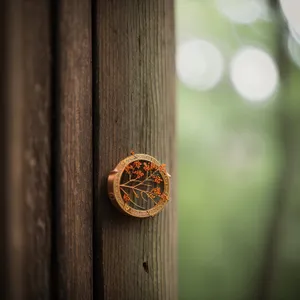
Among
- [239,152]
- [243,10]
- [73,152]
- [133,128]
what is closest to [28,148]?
[73,152]

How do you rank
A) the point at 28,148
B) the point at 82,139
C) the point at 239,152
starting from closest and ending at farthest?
the point at 28,148 < the point at 82,139 < the point at 239,152

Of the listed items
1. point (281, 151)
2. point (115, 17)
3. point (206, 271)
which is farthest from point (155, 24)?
point (206, 271)

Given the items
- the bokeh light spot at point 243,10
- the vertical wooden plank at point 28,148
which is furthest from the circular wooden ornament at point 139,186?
the bokeh light spot at point 243,10

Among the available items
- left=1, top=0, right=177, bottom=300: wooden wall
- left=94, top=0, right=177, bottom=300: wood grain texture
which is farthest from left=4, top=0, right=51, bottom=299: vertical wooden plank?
left=94, top=0, right=177, bottom=300: wood grain texture

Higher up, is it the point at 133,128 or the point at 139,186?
the point at 133,128

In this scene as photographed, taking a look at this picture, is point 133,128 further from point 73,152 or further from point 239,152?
point 239,152

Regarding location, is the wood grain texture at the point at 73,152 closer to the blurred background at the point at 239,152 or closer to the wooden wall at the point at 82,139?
the wooden wall at the point at 82,139

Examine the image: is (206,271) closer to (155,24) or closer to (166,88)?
(166,88)
